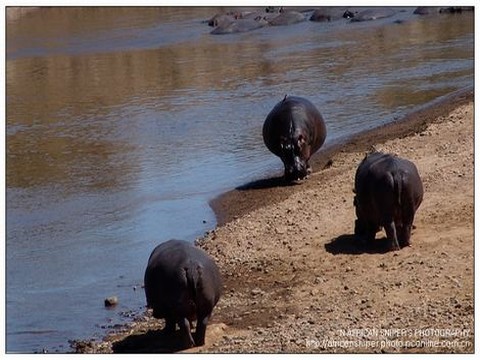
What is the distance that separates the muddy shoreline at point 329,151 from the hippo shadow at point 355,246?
2061 mm

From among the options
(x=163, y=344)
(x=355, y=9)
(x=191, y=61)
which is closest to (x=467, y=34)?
(x=191, y=61)

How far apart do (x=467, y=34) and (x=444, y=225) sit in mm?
17036

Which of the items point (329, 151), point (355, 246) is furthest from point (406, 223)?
point (329, 151)

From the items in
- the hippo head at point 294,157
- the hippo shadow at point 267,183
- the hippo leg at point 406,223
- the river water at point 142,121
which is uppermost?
the hippo leg at point 406,223

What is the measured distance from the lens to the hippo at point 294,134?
12875 millimetres

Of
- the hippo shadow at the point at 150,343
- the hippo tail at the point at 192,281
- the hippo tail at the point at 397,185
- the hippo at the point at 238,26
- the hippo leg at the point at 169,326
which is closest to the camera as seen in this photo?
the hippo tail at the point at 192,281

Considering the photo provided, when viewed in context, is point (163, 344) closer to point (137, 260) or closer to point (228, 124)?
point (137, 260)

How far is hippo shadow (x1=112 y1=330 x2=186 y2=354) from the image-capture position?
7.69 m

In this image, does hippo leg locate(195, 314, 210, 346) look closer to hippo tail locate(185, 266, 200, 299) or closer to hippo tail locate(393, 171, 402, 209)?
hippo tail locate(185, 266, 200, 299)

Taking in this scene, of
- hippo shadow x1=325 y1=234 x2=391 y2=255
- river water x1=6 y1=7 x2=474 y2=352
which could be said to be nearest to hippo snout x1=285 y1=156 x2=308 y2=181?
river water x1=6 y1=7 x2=474 y2=352

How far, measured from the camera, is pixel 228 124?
17578 millimetres

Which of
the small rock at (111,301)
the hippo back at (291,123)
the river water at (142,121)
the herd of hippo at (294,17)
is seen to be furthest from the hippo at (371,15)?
the small rock at (111,301)

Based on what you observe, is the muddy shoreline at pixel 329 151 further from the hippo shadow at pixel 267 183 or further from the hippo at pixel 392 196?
the hippo at pixel 392 196

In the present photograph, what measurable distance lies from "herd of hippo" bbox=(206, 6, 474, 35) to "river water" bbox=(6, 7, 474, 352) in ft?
1.57
